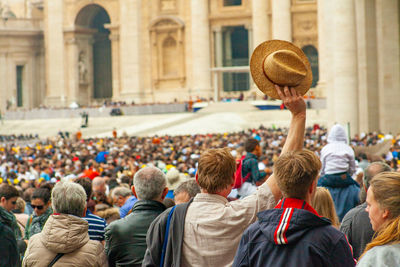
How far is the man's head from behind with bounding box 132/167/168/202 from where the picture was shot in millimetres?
6371

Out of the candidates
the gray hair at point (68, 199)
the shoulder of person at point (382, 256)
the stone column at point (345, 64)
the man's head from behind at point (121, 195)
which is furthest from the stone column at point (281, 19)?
the shoulder of person at point (382, 256)

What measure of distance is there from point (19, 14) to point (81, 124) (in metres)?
27.6

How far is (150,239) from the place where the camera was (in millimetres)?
5633

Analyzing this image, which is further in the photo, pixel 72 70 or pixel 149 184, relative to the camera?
pixel 72 70

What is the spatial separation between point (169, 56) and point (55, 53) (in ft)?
32.7

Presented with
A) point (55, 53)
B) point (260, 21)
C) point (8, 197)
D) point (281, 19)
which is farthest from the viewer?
point (55, 53)

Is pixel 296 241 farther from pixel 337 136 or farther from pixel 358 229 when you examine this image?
pixel 337 136

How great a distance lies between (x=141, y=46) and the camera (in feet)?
212

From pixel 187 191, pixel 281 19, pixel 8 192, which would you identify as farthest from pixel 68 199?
pixel 281 19

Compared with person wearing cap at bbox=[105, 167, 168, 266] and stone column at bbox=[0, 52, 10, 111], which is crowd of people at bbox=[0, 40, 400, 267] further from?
stone column at bbox=[0, 52, 10, 111]

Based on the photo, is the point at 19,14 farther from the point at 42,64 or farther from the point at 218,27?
the point at 218,27

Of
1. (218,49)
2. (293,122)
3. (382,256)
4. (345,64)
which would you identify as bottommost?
(382,256)

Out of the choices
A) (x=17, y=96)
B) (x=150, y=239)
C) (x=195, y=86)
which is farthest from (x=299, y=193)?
(x=17, y=96)

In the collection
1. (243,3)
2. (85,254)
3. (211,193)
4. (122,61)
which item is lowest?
(85,254)
